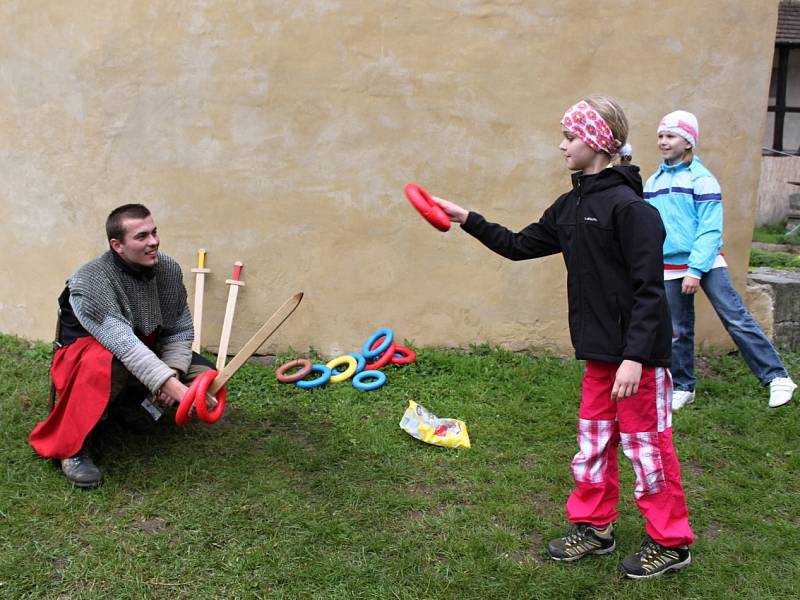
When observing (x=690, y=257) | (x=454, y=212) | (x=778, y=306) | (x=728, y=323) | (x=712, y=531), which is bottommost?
(x=712, y=531)

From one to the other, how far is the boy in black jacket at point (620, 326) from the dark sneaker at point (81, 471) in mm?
2218

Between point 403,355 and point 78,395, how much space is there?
2.28m

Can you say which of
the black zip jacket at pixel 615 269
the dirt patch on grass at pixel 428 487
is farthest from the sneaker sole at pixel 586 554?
the black zip jacket at pixel 615 269

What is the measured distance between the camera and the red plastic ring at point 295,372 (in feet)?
16.6

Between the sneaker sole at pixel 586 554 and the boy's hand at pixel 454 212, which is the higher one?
the boy's hand at pixel 454 212

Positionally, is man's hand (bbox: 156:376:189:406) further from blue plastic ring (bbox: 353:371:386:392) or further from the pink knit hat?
the pink knit hat

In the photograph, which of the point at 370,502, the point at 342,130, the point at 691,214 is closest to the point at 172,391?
the point at 370,502

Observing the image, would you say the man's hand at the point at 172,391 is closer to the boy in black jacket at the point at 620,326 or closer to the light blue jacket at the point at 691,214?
the boy in black jacket at the point at 620,326

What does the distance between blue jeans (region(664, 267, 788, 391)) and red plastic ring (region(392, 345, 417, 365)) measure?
1706 mm

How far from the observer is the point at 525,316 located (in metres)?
5.54

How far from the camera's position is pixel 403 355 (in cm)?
541

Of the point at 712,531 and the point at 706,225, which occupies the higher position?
the point at 706,225

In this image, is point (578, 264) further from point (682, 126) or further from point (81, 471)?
point (81, 471)

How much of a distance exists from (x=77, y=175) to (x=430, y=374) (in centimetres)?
278
